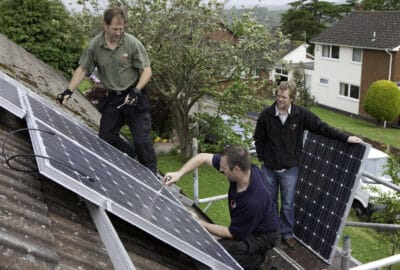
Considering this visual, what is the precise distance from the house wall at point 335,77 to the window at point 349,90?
0.28 m

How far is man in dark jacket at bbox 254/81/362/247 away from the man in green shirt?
4.52ft

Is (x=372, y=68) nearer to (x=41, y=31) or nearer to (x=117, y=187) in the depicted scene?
(x=41, y=31)

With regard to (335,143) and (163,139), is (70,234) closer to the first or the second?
(335,143)

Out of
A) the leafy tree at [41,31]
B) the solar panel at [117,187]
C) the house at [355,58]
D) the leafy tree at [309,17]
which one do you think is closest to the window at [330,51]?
the house at [355,58]

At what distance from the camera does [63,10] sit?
622 inches

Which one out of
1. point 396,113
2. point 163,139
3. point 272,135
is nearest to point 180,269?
point 272,135

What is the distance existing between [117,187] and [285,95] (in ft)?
8.94

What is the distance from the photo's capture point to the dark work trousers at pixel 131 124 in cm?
508

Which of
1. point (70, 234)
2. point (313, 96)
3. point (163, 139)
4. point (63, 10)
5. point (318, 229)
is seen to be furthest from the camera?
point (313, 96)

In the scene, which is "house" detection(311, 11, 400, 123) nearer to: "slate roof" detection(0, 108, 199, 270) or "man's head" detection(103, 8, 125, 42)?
"man's head" detection(103, 8, 125, 42)

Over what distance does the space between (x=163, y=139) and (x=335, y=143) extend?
14717 mm

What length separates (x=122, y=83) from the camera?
5.11 metres

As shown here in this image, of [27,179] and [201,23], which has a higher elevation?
[201,23]

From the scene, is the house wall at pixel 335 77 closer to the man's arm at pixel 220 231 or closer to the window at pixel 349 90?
the window at pixel 349 90
